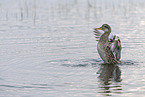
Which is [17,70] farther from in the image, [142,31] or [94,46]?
[142,31]

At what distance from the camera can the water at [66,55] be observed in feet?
25.5

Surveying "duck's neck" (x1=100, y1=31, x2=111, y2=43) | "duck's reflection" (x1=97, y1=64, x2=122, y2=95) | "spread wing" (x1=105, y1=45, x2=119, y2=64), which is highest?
"duck's neck" (x1=100, y1=31, x2=111, y2=43)

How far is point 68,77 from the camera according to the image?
868cm

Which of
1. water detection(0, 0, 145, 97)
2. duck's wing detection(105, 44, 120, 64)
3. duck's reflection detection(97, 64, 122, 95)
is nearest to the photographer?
duck's reflection detection(97, 64, 122, 95)

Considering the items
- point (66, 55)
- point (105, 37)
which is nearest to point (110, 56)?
point (105, 37)

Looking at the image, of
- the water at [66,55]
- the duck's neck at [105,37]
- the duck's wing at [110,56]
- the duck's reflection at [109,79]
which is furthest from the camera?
the duck's neck at [105,37]

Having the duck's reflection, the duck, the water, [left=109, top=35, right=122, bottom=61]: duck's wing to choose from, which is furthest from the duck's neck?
the duck's reflection

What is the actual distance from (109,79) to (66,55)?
3.03 m

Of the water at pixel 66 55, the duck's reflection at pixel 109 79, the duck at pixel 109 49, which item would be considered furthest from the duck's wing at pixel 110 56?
the water at pixel 66 55

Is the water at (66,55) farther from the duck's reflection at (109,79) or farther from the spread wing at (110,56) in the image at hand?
the spread wing at (110,56)

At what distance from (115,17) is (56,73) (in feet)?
37.1

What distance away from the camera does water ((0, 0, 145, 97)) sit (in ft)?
25.5

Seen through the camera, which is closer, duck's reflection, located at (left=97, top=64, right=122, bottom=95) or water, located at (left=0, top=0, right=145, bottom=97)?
duck's reflection, located at (left=97, top=64, right=122, bottom=95)

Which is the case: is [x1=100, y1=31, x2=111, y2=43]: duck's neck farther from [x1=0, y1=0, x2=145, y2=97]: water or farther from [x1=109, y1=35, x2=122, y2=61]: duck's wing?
[x1=0, y1=0, x2=145, y2=97]: water
